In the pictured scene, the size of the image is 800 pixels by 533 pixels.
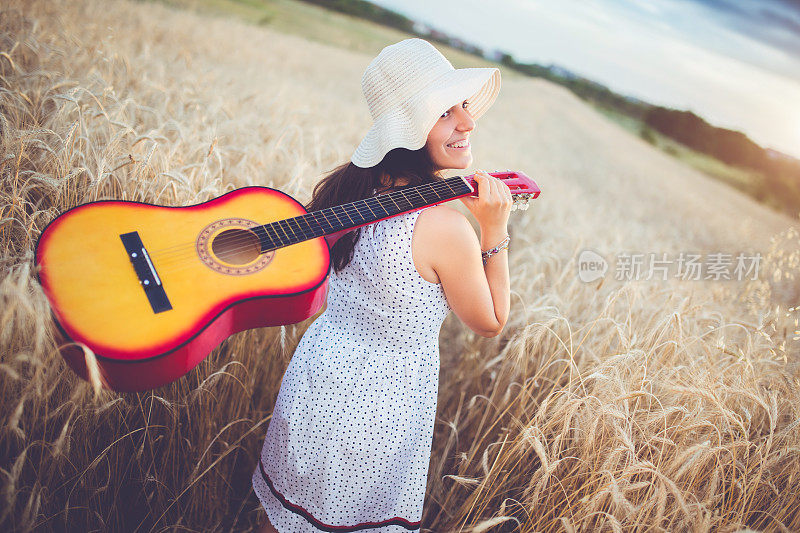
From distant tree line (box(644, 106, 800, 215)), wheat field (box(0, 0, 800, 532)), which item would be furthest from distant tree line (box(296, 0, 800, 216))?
wheat field (box(0, 0, 800, 532))

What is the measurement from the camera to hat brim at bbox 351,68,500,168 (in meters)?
1.26

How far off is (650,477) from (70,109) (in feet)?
9.95

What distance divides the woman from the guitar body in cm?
23

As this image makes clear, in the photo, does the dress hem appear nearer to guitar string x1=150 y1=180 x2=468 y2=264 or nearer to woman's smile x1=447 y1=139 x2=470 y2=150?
guitar string x1=150 y1=180 x2=468 y2=264

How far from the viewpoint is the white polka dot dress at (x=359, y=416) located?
1.38 m

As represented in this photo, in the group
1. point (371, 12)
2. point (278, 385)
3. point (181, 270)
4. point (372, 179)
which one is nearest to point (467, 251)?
point (372, 179)

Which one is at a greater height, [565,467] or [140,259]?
[140,259]

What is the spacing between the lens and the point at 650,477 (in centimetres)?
156

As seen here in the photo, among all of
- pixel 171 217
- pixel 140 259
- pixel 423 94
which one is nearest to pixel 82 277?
pixel 140 259

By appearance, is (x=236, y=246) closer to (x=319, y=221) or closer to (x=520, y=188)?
(x=319, y=221)

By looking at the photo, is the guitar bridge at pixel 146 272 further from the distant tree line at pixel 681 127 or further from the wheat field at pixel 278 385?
the distant tree line at pixel 681 127

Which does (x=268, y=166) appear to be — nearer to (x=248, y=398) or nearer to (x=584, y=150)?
(x=248, y=398)

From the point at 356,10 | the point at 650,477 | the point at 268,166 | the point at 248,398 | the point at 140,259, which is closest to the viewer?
the point at 140,259

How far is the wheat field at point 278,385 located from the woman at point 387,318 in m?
0.25
